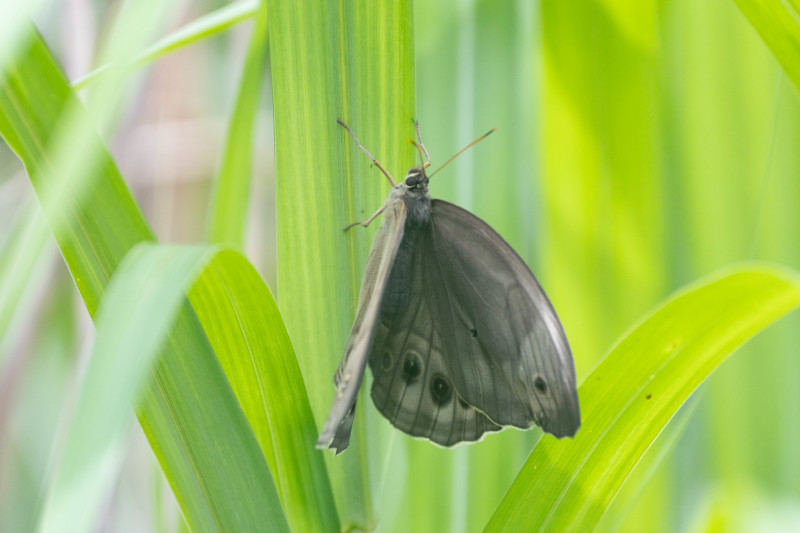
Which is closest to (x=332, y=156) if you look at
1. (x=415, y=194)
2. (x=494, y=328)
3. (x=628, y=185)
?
(x=415, y=194)

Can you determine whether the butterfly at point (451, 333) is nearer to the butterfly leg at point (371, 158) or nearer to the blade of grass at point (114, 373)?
the butterfly leg at point (371, 158)

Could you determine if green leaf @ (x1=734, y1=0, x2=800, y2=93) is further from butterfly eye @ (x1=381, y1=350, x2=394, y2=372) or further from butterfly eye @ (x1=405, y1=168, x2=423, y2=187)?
butterfly eye @ (x1=381, y1=350, x2=394, y2=372)

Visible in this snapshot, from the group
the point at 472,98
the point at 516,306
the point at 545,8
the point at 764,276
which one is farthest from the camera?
the point at 472,98

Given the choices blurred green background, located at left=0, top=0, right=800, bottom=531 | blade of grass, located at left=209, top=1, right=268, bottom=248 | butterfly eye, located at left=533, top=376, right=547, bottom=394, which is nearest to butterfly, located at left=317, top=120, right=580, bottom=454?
butterfly eye, located at left=533, top=376, right=547, bottom=394

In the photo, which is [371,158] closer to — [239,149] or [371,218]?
[371,218]

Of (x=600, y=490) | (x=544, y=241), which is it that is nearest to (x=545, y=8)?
(x=544, y=241)

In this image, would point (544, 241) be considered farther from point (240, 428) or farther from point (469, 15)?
point (240, 428)
